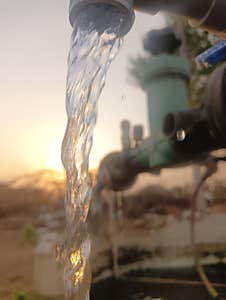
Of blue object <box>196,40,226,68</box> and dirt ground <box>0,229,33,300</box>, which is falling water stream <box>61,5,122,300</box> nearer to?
blue object <box>196,40,226,68</box>

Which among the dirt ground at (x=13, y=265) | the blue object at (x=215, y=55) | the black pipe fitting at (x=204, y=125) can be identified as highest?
the blue object at (x=215, y=55)

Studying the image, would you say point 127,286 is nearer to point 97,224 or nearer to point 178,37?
point 97,224

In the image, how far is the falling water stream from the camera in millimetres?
371

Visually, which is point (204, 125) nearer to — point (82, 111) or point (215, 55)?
point (215, 55)

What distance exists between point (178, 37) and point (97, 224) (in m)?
0.70

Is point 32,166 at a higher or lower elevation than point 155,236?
higher

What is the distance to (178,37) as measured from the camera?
92 centimetres

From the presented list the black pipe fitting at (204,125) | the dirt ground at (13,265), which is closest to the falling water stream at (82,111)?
the black pipe fitting at (204,125)

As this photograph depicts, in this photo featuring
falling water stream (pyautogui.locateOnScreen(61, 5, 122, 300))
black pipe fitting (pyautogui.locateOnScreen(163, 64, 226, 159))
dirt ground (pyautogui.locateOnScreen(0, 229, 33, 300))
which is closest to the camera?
falling water stream (pyautogui.locateOnScreen(61, 5, 122, 300))

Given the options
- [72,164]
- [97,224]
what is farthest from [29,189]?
[72,164]

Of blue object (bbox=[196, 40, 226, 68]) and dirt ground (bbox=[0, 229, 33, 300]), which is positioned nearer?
blue object (bbox=[196, 40, 226, 68])

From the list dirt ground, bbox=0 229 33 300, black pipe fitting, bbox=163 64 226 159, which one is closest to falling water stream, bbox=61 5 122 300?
black pipe fitting, bbox=163 64 226 159

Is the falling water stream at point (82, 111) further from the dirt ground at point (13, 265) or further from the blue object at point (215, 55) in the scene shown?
the dirt ground at point (13, 265)

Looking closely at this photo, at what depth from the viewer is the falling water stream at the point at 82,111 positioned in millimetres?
371
